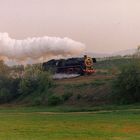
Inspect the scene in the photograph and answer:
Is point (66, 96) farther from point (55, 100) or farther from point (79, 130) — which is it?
point (79, 130)

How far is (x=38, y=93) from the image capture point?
246 feet

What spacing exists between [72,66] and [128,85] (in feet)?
83.5

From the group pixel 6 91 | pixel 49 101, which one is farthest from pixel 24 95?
pixel 49 101

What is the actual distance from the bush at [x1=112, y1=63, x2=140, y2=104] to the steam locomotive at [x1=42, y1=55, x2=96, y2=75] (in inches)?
810

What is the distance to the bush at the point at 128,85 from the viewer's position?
56.1 meters

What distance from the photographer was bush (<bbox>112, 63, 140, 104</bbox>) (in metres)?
A: 56.1

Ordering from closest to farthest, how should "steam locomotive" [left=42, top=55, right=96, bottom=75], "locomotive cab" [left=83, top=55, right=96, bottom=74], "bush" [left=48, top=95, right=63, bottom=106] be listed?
"bush" [left=48, top=95, right=63, bottom=106] < "locomotive cab" [left=83, top=55, right=96, bottom=74] < "steam locomotive" [left=42, top=55, right=96, bottom=75]

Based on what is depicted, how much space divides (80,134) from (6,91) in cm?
5191

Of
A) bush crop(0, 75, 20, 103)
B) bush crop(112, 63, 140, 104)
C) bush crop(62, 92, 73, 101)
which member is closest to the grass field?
bush crop(112, 63, 140, 104)

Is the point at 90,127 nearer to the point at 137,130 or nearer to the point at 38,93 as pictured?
the point at 137,130

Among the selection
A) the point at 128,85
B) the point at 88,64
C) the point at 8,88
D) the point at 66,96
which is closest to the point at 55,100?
the point at 66,96

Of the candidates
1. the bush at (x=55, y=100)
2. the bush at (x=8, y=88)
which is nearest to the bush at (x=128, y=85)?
the bush at (x=55, y=100)

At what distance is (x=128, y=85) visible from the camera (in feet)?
184

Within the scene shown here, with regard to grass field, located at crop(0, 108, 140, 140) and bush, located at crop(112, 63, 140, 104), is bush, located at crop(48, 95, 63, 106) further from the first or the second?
grass field, located at crop(0, 108, 140, 140)
